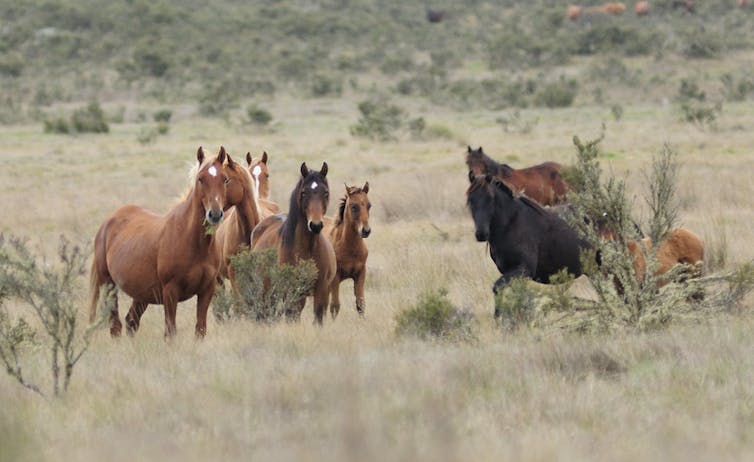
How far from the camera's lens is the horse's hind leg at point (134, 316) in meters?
10.4

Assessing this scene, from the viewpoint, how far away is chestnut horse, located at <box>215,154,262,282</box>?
36.2 ft

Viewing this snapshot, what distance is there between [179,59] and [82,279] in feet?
155

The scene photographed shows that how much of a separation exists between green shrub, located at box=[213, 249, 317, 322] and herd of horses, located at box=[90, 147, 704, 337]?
23 cm

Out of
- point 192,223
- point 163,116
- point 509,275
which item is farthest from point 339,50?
point 192,223

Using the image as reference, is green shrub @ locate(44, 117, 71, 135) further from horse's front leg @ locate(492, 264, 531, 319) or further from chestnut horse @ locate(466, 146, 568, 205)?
horse's front leg @ locate(492, 264, 531, 319)

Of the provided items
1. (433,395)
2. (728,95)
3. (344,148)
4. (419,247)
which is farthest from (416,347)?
(728,95)

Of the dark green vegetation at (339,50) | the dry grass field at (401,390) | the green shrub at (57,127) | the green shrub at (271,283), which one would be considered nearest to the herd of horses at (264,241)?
the green shrub at (271,283)

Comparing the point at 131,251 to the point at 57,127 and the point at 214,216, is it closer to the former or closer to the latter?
the point at 214,216

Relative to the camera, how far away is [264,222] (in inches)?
454

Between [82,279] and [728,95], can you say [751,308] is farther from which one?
[728,95]

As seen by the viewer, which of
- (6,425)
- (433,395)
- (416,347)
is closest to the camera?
(6,425)

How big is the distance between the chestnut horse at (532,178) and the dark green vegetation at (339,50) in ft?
81.8

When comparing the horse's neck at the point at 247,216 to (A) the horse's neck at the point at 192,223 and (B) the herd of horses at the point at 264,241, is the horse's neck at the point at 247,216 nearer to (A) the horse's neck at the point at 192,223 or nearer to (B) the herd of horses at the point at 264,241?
(B) the herd of horses at the point at 264,241

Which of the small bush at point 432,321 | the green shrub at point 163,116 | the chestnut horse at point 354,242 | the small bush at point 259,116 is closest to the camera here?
the small bush at point 432,321
